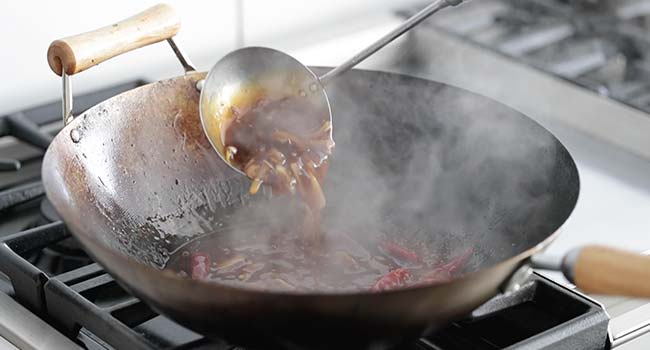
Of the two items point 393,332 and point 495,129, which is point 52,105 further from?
point 393,332

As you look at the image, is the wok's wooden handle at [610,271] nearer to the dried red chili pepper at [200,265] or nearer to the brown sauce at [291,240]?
the brown sauce at [291,240]

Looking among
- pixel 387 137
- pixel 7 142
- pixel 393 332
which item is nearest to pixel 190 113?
pixel 387 137

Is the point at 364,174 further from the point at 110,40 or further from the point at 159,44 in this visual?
the point at 159,44

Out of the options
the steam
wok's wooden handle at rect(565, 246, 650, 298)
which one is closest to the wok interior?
the steam

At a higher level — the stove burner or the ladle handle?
the ladle handle

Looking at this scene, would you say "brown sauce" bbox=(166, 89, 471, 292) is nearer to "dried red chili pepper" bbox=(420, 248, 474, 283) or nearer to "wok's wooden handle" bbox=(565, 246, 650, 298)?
"dried red chili pepper" bbox=(420, 248, 474, 283)

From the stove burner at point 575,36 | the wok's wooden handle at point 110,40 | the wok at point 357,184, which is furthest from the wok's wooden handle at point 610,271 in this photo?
the stove burner at point 575,36
